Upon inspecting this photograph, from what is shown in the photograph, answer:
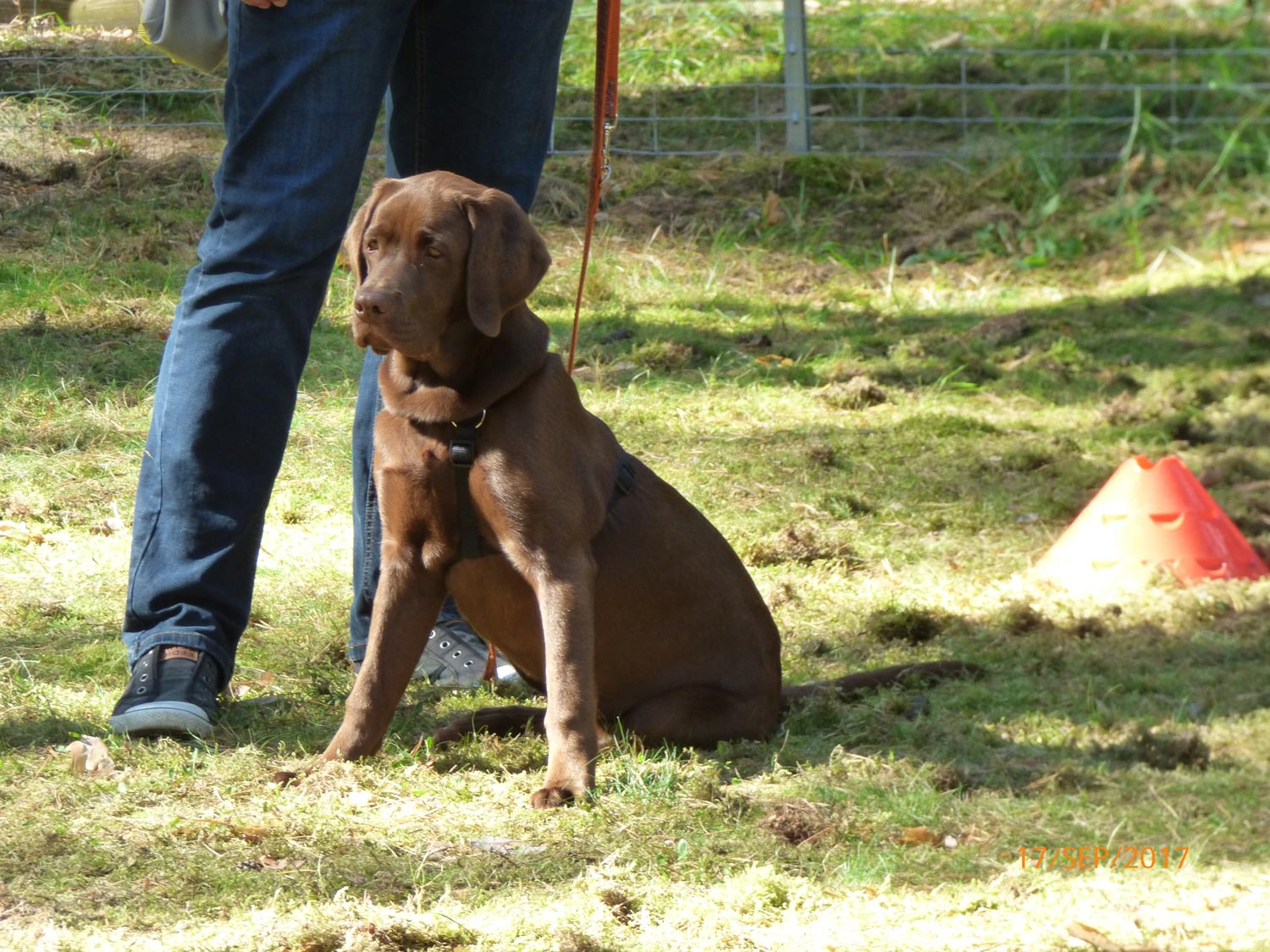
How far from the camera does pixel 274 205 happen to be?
2.81 meters

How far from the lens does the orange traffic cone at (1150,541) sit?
3.93 metres

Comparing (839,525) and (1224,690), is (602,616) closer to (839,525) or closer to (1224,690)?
(1224,690)

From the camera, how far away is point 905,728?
2.96 m

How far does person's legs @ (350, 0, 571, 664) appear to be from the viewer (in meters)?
2.98

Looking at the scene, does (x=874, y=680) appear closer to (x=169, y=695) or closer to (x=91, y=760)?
(x=169, y=695)

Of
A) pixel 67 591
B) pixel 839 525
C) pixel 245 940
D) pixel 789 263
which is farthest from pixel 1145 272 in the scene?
pixel 245 940

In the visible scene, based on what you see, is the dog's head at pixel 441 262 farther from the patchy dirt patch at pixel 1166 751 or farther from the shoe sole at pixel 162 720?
the patchy dirt patch at pixel 1166 751

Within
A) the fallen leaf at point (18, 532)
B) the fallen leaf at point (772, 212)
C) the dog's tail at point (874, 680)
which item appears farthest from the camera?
the fallen leaf at point (772, 212)

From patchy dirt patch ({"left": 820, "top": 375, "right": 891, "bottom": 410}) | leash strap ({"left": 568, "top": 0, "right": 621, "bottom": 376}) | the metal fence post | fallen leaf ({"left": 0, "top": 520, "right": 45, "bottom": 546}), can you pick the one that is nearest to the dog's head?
leash strap ({"left": 568, "top": 0, "right": 621, "bottom": 376})

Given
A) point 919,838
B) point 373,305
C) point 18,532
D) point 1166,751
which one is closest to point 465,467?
point 373,305

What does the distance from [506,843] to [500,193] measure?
1.11m

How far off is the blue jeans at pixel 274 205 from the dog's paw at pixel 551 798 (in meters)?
0.79

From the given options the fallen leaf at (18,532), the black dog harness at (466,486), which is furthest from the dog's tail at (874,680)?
the fallen leaf at (18,532)

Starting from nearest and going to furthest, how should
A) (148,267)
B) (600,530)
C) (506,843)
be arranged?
1. (506,843)
2. (600,530)
3. (148,267)
